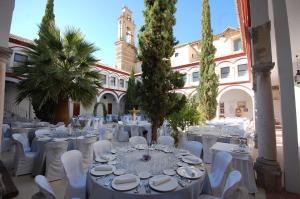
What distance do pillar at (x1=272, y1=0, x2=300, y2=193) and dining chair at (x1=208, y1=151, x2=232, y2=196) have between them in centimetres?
159

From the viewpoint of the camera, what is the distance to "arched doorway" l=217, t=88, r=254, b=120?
655 inches

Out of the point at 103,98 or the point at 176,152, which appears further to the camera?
the point at 103,98

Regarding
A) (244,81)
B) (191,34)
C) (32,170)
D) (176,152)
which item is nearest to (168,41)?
(176,152)

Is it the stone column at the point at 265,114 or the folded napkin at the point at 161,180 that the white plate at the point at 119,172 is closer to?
the folded napkin at the point at 161,180

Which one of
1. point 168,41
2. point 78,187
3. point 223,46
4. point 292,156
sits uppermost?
point 223,46

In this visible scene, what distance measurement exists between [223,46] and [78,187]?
878 inches

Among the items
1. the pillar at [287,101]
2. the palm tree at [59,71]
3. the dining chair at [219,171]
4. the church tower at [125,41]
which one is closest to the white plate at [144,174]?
the dining chair at [219,171]

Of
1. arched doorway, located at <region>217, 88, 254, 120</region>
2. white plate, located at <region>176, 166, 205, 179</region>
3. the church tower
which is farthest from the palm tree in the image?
the church tower

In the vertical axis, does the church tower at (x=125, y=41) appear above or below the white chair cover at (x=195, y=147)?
above

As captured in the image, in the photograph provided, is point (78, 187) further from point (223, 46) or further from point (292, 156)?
point (223, 46)

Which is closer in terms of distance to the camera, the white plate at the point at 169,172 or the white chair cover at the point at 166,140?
the white plate at the point at 169,172

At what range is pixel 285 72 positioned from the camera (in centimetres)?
362

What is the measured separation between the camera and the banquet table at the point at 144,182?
173cm

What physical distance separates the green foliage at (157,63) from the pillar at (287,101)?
9.70 ft
